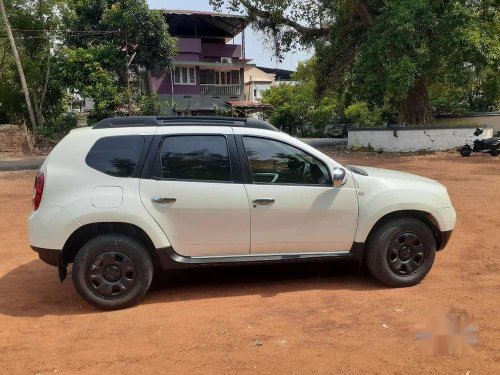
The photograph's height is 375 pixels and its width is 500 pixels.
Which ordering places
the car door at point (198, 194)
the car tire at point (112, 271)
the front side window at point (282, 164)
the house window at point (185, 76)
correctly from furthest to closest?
the house window at point (185, 76), the front side window at point (282, 164), the car door at point (198, 194), the car tire at point (112, 271)

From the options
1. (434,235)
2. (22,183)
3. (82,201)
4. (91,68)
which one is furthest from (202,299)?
(91,68)

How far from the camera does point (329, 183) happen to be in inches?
184

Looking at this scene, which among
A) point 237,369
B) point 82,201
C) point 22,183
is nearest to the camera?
point 237,369

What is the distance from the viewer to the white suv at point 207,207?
435cm

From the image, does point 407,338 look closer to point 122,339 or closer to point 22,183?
point 122,339

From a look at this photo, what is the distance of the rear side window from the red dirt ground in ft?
4.21

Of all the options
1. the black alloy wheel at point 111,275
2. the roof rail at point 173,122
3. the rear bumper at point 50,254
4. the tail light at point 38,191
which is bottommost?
the black alloy wheel at point 111,275

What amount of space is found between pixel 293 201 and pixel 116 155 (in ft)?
5.55

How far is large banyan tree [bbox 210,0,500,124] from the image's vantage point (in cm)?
1834

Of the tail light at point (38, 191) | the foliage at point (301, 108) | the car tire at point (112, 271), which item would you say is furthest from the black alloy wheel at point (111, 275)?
the foliage at point (301, 108)

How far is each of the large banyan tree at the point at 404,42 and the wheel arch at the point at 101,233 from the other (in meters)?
16.1

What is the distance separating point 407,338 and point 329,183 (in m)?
1.59

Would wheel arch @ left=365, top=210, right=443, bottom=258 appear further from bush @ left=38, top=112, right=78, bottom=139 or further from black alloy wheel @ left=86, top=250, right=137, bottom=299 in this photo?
bush @ left=38, top=112, right=78, bottom=139

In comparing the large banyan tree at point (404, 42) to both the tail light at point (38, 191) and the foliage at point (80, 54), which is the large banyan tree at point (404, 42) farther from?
the tail light at point (38, 191)
